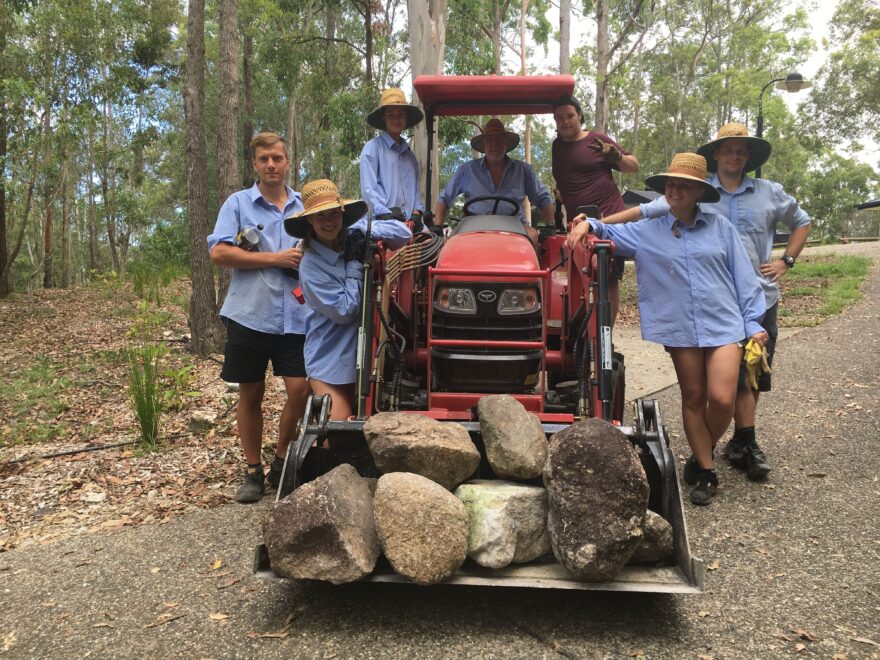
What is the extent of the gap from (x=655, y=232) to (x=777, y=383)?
4045mm

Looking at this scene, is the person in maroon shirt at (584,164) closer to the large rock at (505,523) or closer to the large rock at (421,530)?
the large rock at (505,523)

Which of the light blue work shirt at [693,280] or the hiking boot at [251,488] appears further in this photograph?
the hiking boot at [251,488]

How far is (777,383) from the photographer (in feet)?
23.7

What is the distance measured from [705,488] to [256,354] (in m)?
2.76

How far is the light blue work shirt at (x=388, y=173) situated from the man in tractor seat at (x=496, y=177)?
516mm

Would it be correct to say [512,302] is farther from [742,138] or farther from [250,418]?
[742,138]

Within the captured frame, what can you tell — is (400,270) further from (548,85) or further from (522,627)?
(522,627)

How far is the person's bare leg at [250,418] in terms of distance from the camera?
4.17 metres

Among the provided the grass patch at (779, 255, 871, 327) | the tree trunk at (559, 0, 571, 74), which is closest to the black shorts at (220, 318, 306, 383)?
the grass patch at (779, 255, 871, 327)

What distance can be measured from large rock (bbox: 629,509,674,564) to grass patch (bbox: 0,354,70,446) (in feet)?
16.4

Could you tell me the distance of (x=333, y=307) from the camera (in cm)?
369

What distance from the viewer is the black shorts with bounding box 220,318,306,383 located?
4020mm

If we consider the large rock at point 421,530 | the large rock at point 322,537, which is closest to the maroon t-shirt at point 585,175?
the large rock at point 421,530

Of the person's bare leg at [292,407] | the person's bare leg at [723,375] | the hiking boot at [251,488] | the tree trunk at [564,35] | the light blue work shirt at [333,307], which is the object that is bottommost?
the hiking boot at [251,488]
